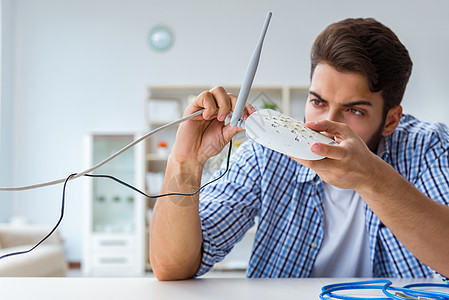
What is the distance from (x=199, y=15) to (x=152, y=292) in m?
3.79

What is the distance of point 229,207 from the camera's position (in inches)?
43.3

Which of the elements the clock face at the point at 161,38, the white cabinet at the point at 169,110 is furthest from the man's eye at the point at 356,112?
the clock face at the point at 161,38

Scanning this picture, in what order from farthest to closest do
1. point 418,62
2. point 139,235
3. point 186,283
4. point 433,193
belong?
point 418,62
point 139,235
point 433,193
point 186,283

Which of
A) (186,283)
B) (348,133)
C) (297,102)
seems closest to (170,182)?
(186,283)

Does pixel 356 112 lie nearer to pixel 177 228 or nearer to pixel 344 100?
pixel 344 100

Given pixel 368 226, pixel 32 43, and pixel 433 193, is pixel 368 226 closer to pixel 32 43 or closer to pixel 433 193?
pixel 433 193

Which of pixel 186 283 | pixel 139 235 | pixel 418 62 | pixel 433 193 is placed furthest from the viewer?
pixel 418 62

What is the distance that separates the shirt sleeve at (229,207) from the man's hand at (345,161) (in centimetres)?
34

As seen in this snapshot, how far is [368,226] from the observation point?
1.17 meters

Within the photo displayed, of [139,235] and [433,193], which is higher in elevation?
[433,193]

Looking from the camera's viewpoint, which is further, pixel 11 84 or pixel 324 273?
pixel 11 84

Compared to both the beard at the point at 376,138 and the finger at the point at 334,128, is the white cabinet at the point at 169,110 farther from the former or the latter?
the finger at the point at 334,128

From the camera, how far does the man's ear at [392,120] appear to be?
123cm

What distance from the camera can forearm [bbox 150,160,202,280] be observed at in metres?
0.90
